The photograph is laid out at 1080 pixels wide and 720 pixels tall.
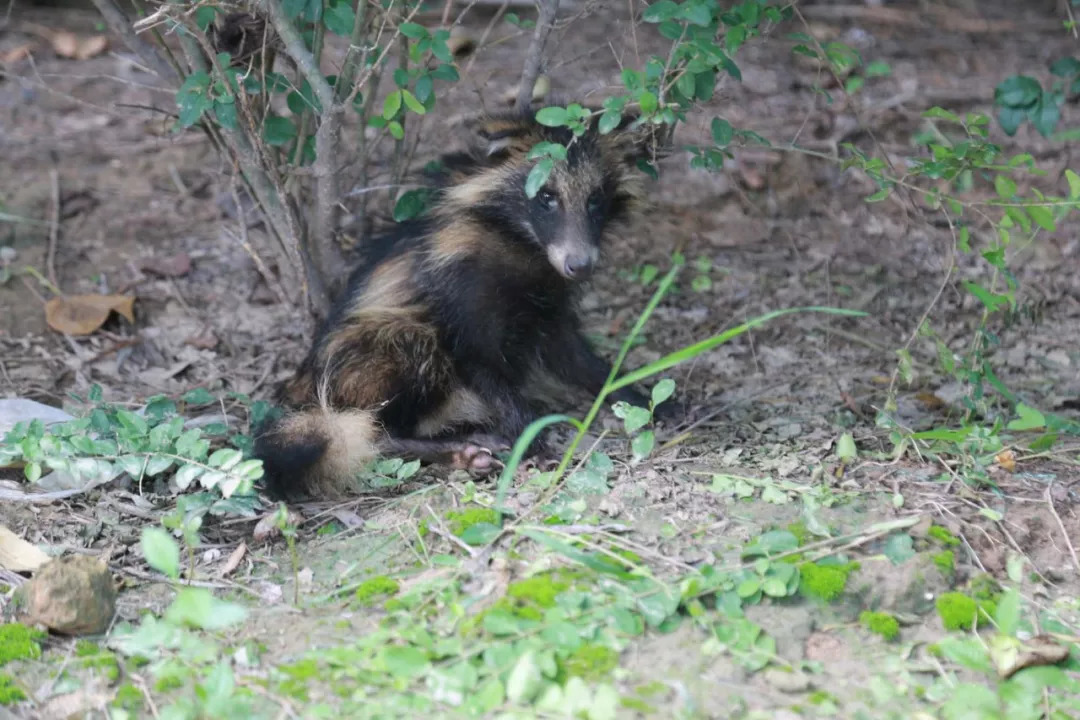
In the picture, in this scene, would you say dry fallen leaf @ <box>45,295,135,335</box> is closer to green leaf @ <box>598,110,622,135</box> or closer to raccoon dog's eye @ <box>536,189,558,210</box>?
raccoon dog's eye @ <box>536,189,558,210</box>

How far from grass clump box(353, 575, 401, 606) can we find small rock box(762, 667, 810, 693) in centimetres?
126

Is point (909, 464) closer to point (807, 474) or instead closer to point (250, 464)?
point (807, 474)

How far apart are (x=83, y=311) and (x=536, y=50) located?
3093mm

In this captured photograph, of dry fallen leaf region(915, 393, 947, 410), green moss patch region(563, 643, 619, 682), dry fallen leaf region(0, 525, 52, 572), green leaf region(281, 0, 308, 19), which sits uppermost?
green leaf region(281, 0, 308, 19)

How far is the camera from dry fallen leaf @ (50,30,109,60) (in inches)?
335

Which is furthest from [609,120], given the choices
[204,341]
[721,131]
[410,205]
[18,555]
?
[204,341]

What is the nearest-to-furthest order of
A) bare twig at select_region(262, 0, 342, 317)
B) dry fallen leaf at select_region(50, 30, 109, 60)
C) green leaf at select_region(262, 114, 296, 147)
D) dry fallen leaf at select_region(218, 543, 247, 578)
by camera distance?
dry fallen leaf at select_region(218, 543, 247, 578)
bare twig at select_region(262, 0, 342, 317)
green leaf at select_region(262, 114, 296, 147)
dry fallen leaf at select_region(50, 30, 109, 60)

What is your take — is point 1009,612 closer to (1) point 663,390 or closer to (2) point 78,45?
(1) point 663,390

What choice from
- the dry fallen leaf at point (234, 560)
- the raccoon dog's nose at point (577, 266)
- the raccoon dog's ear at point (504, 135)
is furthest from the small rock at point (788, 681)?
the raccoon dog's ear at point (504, 135)

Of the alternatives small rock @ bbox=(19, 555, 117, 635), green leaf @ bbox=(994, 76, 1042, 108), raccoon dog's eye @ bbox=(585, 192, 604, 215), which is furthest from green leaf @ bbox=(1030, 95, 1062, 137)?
small rock @ bbox=(19, 555, 117, 635)

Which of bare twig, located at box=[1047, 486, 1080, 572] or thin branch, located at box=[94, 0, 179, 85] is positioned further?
thin branch, located at box=[94, 0, 179, 85]

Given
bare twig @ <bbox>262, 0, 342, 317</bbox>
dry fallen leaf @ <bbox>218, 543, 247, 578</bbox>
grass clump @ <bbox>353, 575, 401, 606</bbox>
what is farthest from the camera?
bare twig @ <bbox>262, 0, 342, 317</bbox>

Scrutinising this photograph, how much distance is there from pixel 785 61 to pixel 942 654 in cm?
608

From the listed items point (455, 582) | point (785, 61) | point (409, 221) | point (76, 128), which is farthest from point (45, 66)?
point (455, 582)
